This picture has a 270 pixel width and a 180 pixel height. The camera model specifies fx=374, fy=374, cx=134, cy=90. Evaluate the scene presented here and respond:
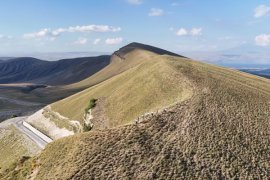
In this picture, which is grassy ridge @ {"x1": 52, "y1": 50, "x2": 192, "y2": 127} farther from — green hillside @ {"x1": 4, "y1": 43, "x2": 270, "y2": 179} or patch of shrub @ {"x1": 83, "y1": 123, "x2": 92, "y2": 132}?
patch of shrub @ {"x1": 83, "y1": 123, "x2": 92, "y2": 132}

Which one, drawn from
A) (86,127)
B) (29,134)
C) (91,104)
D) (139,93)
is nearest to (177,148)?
(139,93)

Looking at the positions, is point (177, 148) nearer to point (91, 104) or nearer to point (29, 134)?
point (91, 104)

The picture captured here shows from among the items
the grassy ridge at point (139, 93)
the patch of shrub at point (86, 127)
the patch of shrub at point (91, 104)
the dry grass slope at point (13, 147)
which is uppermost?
the grassy ridge at point (139, 93)

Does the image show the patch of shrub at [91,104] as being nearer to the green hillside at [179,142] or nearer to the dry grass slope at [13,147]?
the green hillside at [179,142]

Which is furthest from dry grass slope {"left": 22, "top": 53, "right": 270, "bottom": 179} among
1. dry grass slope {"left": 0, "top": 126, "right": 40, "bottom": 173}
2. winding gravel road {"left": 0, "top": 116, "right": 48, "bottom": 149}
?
winding gravel road {"left": 0, "top": 116, "right": 48, "bottom": 149}

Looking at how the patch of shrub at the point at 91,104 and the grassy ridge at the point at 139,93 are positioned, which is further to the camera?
the patch of shrub at the point at 91,104

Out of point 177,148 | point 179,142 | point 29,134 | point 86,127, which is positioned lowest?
point 29,134

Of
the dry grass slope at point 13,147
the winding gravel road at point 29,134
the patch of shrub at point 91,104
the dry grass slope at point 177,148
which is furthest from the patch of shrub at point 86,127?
the dry grass slope at point 177,148

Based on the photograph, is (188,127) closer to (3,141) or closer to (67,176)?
(67,176)
